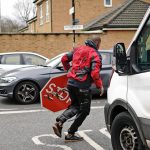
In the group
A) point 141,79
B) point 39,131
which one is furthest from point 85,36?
point 141,79

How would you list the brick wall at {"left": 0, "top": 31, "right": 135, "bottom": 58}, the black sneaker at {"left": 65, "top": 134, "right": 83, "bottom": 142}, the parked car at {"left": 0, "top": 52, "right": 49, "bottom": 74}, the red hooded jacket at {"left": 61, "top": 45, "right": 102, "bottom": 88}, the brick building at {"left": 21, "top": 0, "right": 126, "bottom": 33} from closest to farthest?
the red hooded jacket at {"left": 61, "top": 45, "right": 102, "bottom": 88} → the black sneaker at {"left": 65, "top": 134, "right": 83, "bottom": 142} → the parked car at {"left": 0, "top": 52, "right": 49, "bottom": 74} → the brick wall at {"left": 0, "top": 31, "right": 135, "bottom": 58} → the brick building at {"left": 21, "top": 0, "right": 126, "bottom": 33}

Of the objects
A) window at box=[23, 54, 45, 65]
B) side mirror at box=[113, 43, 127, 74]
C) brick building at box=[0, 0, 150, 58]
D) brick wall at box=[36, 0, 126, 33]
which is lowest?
window at box=[23, 54, 45, 65]

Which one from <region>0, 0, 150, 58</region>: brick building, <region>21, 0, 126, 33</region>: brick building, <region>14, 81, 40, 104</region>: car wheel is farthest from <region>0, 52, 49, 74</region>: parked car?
<region>21, 0, 126, 33</region>: brick building

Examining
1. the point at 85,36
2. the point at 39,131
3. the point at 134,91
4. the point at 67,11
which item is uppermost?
the point at 67,11

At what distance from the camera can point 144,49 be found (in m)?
4.73

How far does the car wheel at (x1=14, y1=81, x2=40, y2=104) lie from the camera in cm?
1130

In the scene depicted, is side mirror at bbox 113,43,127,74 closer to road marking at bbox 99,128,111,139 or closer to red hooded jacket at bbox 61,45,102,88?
red hooded jacket at bbox 61,45,102,88

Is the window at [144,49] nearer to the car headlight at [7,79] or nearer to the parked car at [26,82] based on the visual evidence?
the parked car at [26,82]

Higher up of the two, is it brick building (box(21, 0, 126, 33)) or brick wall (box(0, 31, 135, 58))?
brick building (box(21, 0, 126, 33))

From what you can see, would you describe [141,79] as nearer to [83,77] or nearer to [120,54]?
[120,54]

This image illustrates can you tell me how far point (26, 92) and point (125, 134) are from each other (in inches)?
256

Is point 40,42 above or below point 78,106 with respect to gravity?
above

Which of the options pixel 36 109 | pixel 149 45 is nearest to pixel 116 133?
pixel 149 45

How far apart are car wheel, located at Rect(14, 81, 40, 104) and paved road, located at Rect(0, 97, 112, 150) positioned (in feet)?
2.40
